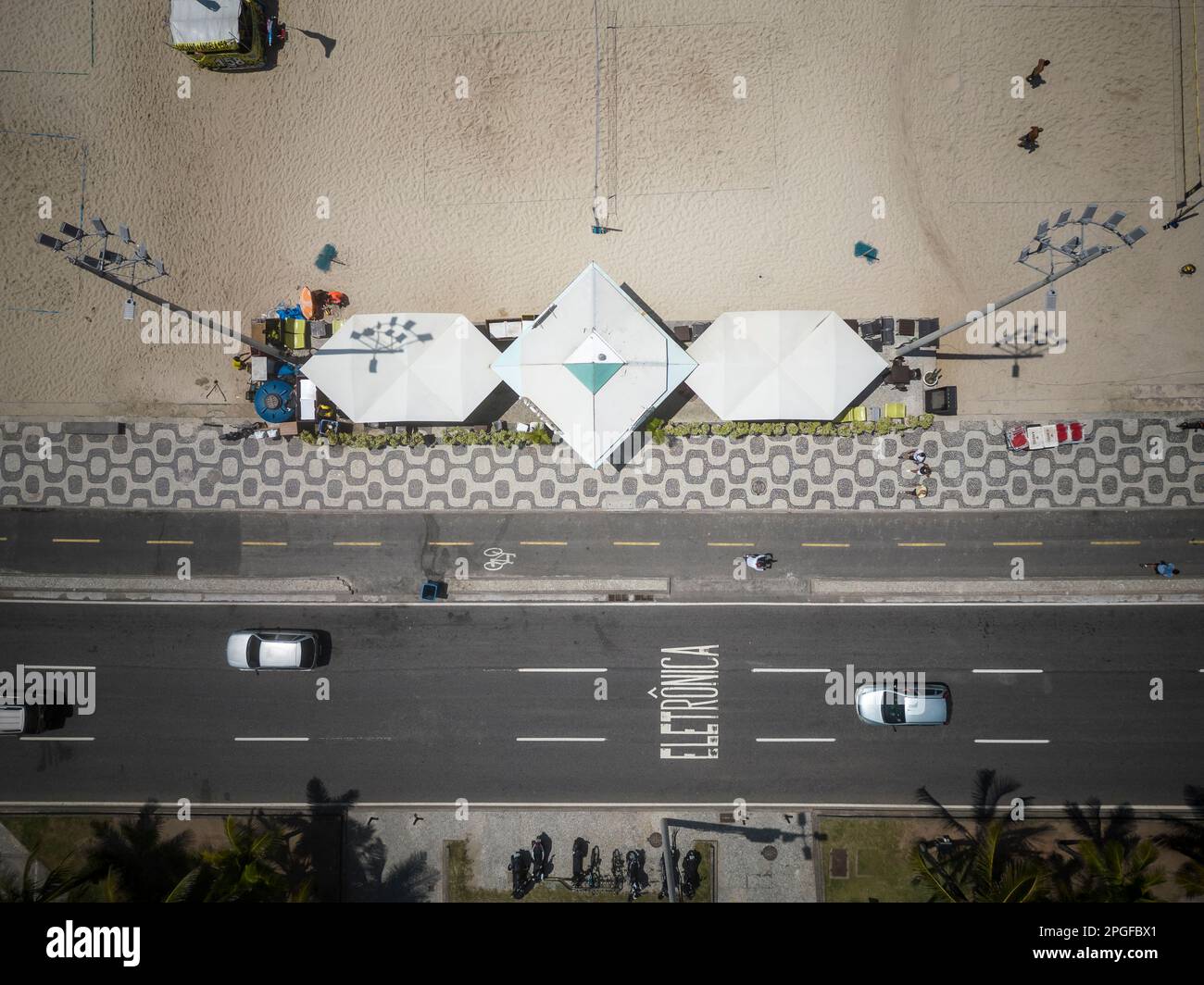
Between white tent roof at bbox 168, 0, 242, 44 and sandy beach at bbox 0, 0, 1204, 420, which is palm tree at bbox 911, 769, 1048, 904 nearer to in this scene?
sandy beach at bbox 0, 0, 1204, 420

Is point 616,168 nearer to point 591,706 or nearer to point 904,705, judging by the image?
point 591,706

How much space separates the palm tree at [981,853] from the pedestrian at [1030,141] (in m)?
22.5

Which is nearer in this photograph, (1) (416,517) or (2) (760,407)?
(2) (760,407)

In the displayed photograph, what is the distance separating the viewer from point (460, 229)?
84.4ft

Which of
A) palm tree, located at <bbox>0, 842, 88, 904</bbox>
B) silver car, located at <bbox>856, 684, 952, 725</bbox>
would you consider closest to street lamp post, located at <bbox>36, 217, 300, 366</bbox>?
palm tree, located at <bbox>0, 842, 88, 904</bbox>

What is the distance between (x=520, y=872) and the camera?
24.4m

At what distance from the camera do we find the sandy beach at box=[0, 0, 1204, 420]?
2527 centimetres

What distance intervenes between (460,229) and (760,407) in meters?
12.8

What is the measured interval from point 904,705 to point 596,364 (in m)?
16.0

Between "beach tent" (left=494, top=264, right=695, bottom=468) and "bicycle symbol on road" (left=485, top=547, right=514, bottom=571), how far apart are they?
Result: 16.7 feet

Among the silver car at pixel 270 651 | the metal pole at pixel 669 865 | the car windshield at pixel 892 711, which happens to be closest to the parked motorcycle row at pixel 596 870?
the metal pole at pixel 669 865

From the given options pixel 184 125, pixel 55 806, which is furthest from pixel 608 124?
pixel 55 806

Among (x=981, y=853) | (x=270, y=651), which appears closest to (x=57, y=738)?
(x=270, y=651)
